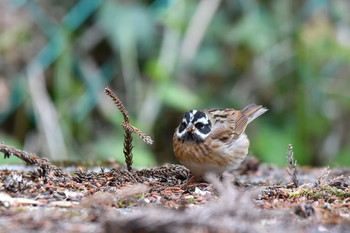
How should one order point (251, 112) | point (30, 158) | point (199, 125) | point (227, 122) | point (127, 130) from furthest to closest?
1. point (251, 112)
2. point (227, 122)
3. point (199, 125)
4. point (127, 130)
5. point (30, 158)

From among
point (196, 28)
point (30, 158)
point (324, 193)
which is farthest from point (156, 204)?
point (196, 28)

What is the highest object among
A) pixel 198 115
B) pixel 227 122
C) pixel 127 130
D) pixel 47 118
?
pixel 47 118

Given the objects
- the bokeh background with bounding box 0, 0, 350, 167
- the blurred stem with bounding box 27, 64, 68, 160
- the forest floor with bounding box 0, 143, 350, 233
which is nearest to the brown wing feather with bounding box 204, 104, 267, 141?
the forest floor with bounding box 0, 143, 350, 233

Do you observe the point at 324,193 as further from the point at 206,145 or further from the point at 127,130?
the point at 206,145

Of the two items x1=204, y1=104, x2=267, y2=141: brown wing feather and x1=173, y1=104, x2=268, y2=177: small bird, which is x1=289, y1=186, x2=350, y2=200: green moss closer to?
x1=173, y1=104, x2=268, y2=177: small bird

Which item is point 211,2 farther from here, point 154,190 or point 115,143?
point 154,190

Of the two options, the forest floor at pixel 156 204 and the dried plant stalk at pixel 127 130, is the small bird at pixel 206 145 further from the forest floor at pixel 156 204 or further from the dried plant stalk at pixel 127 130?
the dried plant stalk at pixel 127 130

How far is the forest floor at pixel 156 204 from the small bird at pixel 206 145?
407 mm

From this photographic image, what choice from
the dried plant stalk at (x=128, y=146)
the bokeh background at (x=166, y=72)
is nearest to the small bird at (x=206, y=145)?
the dried plant stalk at (x=128, y=146)

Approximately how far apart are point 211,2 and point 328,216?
4683mm

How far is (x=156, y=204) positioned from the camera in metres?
2.51

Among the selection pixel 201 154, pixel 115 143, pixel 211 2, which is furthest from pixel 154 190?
pixel 211 2

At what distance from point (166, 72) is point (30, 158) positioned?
138 inches

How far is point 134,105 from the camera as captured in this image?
651 cm
